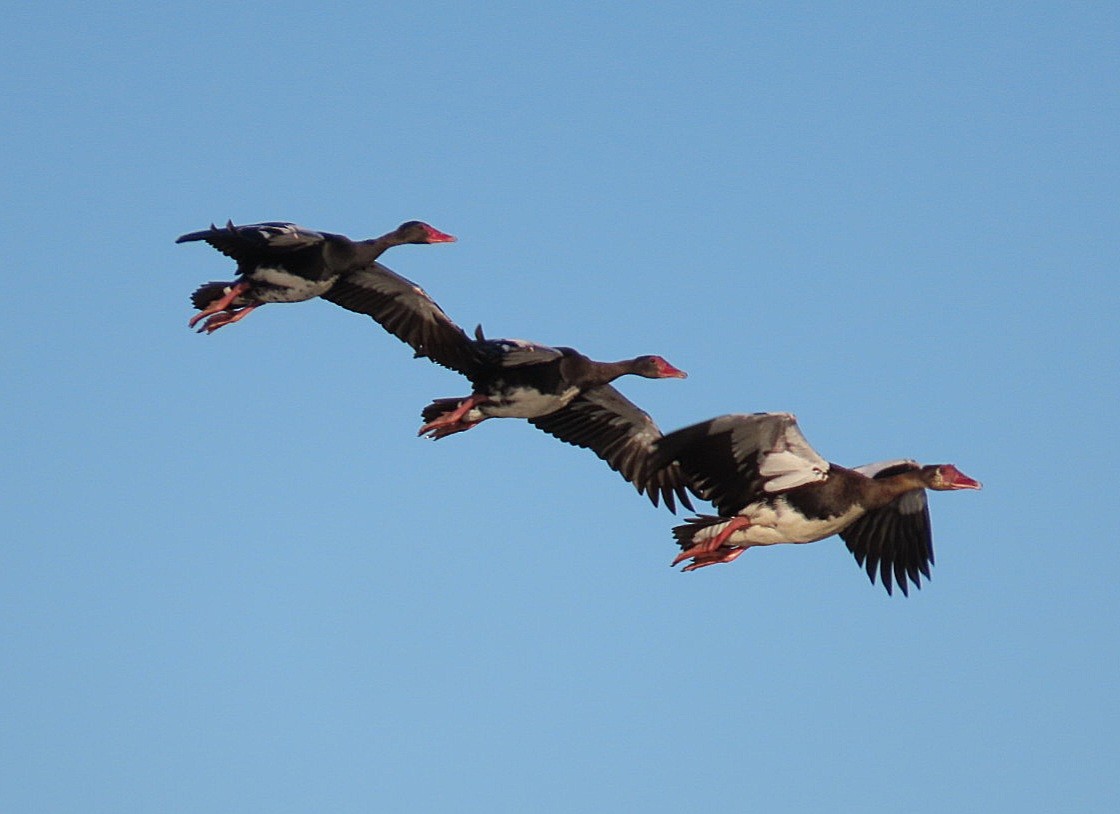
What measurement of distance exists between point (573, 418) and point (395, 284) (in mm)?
2144

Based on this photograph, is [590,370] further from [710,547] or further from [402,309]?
[710,547]

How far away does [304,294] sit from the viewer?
20.2m

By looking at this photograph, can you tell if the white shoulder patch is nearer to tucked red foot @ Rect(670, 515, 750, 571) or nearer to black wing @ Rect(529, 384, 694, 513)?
tucked red foot @ Rect(670, 515, 750, 571)

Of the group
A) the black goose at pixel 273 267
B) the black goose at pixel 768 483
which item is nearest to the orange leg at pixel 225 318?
the black goose at pixel 273 267

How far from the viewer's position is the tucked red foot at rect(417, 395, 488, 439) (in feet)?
65.4

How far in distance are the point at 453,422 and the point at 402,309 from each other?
4.66 ft

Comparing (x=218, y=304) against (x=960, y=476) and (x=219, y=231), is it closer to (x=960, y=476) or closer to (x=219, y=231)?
(x=219, y=231)

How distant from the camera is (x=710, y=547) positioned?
59.9 ft

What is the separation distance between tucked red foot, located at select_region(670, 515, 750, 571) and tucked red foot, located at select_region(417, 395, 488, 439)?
107 inches

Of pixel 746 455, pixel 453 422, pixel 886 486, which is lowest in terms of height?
pixel 886 486

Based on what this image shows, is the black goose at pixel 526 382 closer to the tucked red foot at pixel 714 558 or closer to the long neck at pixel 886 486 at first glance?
the tucked red foot at pixel 714 558

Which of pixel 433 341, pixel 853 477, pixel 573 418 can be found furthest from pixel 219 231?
pixel 853 477

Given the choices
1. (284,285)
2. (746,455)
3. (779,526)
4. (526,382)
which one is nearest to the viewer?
(746,455)

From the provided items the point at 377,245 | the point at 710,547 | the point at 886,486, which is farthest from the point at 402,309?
the point at 886,486
